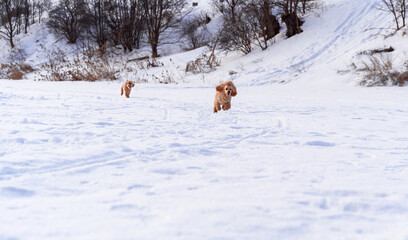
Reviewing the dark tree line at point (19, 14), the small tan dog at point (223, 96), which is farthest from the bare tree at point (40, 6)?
the small tan dog at point (223, 96)

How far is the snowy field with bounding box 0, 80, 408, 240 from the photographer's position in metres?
1.11

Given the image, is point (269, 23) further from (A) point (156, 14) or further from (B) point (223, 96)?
(B) point (223, 96)

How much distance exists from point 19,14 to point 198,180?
107ft

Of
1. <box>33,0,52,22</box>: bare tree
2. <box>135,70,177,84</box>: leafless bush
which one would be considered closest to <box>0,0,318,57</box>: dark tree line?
<box>33,0,52,22</box>: bare tree

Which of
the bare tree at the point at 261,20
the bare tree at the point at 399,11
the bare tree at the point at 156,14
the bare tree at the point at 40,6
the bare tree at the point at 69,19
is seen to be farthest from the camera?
the bare tree at the point at 40,6

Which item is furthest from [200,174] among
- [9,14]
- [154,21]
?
[9,14]

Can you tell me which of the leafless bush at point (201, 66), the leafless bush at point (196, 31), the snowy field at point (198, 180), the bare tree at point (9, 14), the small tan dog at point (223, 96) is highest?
the bare tree at point (9, 14)

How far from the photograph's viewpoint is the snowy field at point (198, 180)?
1111mm

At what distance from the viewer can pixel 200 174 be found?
1.69m

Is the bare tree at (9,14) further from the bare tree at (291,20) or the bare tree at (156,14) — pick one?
the bare tree at (291,20)

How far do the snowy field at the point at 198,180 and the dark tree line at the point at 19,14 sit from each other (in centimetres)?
2796

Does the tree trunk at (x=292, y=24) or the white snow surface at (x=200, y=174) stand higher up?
the tree trunk at (x=292, y=24)

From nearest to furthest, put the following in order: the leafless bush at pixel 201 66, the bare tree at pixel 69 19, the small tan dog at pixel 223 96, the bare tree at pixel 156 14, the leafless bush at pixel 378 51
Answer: the small tan dog at pixel 223 96 < the leafless bush at pixel 378 51 < the leafless bush at pixel 201 66 < the bare tree at pixel 156 14 < the bare tree at pixel 69 19

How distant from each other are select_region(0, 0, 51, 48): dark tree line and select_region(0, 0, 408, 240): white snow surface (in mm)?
27623
